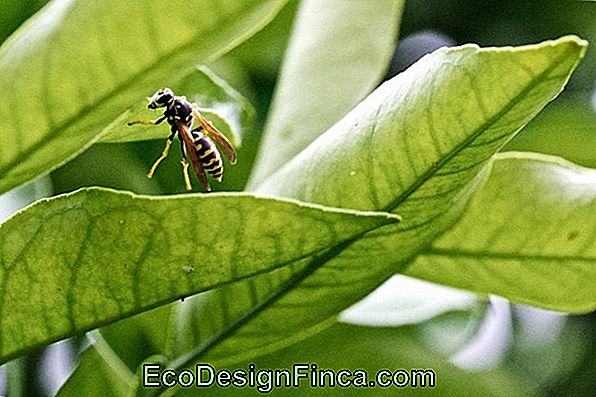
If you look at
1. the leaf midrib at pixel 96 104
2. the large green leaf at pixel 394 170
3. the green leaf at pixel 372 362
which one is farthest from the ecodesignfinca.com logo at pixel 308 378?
the leaf midrib at pixel 96 104

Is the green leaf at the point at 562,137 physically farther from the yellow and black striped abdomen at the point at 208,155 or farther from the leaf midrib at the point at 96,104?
the leaf midrib at the point at 96,104

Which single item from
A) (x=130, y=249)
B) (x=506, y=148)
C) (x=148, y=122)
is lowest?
(x=130, y=249)

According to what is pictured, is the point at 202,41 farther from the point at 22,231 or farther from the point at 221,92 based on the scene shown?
the point at 221,92

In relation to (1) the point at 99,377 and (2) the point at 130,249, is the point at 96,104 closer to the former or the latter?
(2) the point at 130,249

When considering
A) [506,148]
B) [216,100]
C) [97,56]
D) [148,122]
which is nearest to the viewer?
[97,56]

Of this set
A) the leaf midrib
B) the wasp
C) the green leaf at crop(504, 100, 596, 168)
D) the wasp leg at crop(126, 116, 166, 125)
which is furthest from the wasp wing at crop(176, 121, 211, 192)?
the green leaf at crop(504, 100, 596, 168)

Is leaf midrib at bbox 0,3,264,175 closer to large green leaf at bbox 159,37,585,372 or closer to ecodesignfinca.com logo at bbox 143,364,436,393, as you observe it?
large green leaf at bbox 159,37,585,372

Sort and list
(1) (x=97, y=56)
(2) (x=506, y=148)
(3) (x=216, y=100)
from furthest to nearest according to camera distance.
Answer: (2) (x=506, y=148) → (3) (x=216, y=100) → (1) (x=97, y=56)

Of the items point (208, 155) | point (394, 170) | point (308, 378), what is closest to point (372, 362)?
point (308, 378)
